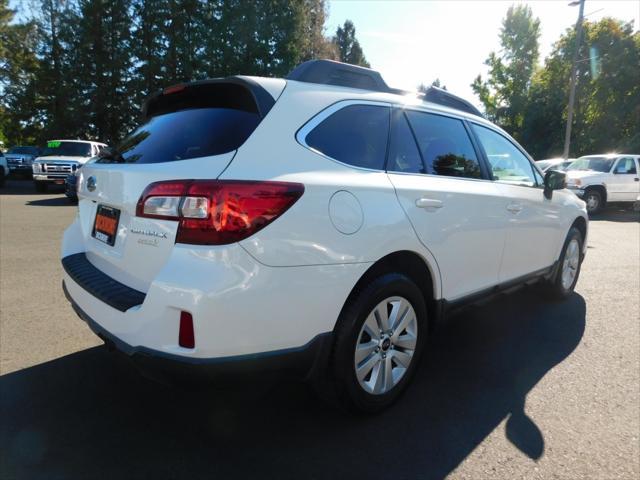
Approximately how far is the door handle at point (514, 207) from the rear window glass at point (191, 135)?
7.42 feet

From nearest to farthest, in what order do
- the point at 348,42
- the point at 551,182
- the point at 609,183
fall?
the point at 551,182
the point at 609,183
the point at 348,42

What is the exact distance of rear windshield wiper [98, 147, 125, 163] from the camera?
104 inches

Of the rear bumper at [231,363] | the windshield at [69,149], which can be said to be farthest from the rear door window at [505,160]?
the windshield at [69,149]

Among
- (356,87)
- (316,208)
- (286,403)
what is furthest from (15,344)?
(356,87)

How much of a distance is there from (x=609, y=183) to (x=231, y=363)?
15.8 metres

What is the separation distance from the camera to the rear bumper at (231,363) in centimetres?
192

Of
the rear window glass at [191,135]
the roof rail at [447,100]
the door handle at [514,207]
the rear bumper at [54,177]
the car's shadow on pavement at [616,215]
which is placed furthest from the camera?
the rear bumper at [54,177]

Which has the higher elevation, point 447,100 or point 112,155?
point 447,100

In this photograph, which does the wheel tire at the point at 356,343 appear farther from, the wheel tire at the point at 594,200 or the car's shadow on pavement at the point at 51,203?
the wheel tire at the point at 594,200

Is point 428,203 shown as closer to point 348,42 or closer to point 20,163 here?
point 20,163

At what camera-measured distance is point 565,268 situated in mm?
4773

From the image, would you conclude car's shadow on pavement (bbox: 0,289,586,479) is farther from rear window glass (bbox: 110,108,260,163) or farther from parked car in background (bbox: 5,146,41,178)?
parked car in background (bbox: 5,146,41,178)

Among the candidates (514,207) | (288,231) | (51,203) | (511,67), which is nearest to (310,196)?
(288,231)

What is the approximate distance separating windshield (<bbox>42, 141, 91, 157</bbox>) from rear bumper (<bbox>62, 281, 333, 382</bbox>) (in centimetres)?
1638
